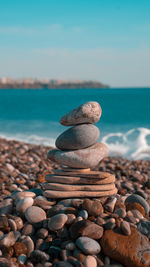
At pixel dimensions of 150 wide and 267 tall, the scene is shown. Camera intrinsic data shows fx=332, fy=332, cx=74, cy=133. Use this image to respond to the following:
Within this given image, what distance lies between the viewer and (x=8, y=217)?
454cm

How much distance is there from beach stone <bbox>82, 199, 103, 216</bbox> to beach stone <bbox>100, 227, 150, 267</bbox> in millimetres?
352

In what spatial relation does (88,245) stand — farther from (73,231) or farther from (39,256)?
(39,256)

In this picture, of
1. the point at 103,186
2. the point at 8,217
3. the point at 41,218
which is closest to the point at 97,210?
the point at 103,186

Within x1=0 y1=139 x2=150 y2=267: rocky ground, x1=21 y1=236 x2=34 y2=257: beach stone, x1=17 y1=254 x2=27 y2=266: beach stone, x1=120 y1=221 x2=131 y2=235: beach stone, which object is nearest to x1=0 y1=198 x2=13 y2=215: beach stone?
x1=0 y1=139 x2=150 y2=267: rocky ground

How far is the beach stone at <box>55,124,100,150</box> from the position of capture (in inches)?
187

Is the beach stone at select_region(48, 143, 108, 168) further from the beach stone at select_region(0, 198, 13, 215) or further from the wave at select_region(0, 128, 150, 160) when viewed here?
the wave at select_region(0, 128, 150, 160)

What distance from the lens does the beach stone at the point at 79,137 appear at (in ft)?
15.6

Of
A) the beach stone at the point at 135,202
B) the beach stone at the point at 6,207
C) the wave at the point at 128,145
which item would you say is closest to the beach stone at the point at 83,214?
the beach stone at the point at 135,202

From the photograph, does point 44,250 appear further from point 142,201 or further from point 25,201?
point 142,201

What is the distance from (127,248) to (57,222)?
3.01 feet

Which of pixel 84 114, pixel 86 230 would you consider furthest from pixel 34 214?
pixel 84 114

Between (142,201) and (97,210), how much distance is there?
0.90 metres

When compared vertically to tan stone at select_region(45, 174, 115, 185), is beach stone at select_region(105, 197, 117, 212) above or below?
below

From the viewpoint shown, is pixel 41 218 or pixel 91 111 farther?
pixel 91 111
